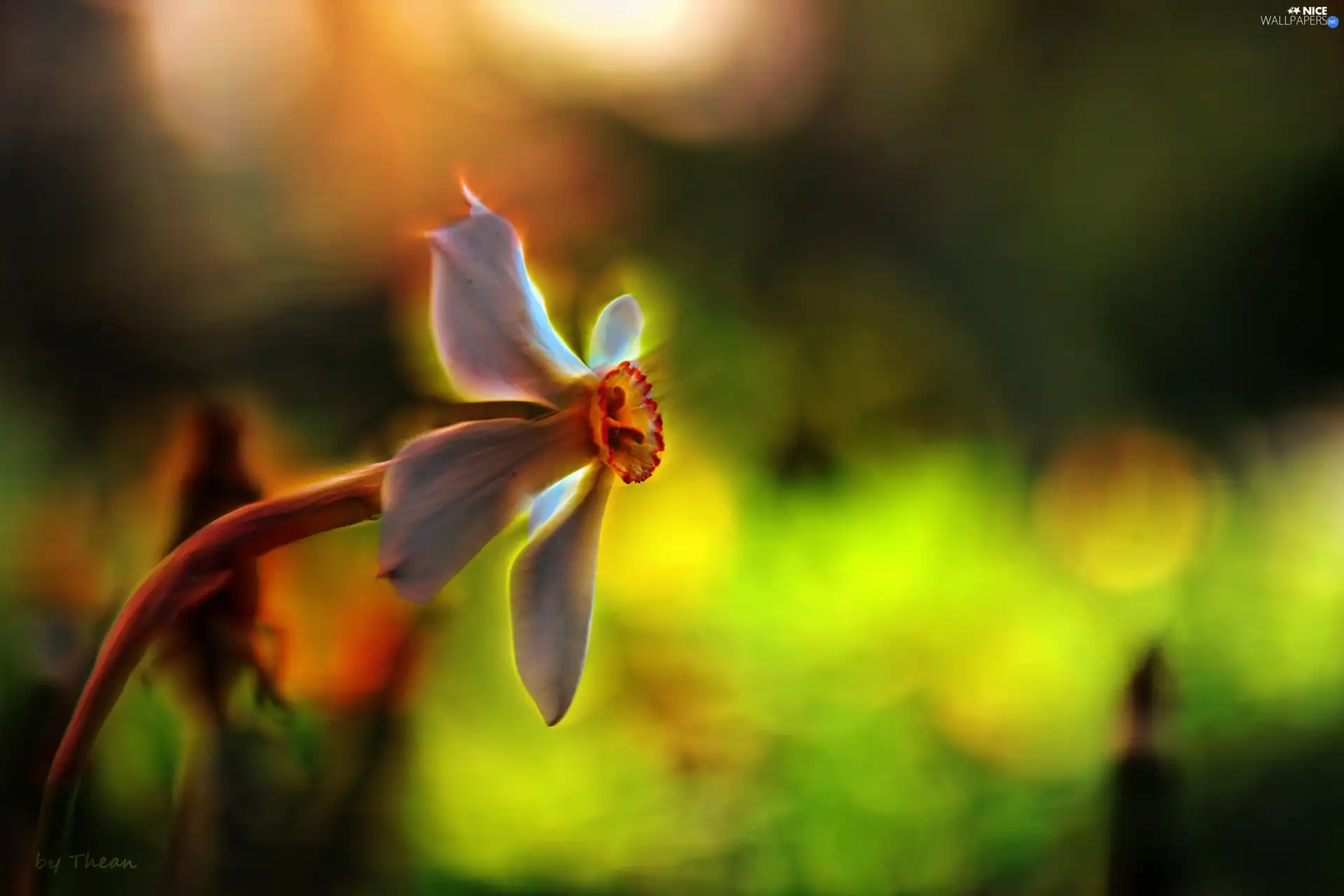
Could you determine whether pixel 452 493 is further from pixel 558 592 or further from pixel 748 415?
pixel 748 415

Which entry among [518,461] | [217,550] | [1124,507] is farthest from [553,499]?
[1124,507]

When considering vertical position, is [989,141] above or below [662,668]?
above

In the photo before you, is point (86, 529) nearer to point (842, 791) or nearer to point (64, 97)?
point (64, 97)

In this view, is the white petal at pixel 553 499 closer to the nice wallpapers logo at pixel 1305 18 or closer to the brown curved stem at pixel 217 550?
the brown curved stem at pixel 217 550

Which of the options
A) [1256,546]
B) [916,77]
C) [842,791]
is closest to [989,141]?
[916,77]

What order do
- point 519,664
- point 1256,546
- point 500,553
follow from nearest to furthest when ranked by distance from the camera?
point 519,664 < point 500,553 < point 1256,546

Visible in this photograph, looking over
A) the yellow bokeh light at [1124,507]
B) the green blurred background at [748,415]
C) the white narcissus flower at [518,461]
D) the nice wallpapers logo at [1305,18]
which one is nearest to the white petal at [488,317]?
the white narcissus flower at [518,461]
